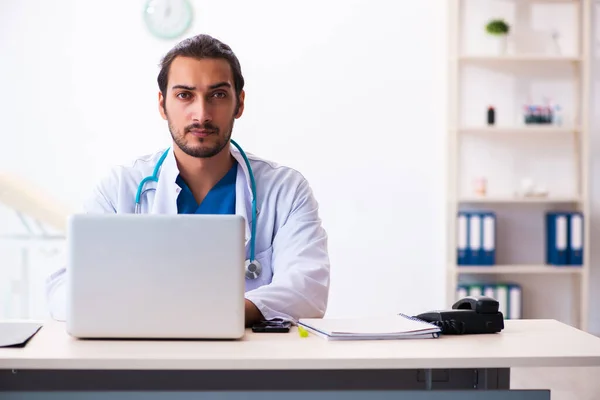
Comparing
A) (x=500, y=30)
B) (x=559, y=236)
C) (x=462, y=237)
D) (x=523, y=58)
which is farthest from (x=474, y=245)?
(x=500, y=30)

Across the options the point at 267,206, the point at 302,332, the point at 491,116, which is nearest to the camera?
the point at 302,332

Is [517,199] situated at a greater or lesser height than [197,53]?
lesser

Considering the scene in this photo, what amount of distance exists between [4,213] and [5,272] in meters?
0.33

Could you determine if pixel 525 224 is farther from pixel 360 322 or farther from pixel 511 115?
pixel 360 322

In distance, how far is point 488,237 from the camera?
15.3 feet

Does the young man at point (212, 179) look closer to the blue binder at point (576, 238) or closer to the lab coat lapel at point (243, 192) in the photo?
the lab coat lapel at point (243, 192)

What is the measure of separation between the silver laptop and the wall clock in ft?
11.1

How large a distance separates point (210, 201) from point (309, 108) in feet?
8.50

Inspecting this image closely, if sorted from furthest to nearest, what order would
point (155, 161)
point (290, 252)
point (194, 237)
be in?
1. point (155, 161)
2. point (290, 252)
3. point (194, 237)

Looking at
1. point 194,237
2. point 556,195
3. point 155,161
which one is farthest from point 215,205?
point 556,195

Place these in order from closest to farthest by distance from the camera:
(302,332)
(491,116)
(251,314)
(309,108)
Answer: (302,332)
(251,314)
(491,116)
(309,108)

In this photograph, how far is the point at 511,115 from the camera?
4.92 meters

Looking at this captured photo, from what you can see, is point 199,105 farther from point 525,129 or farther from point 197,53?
point 525,129

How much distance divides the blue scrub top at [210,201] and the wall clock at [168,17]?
264cm
